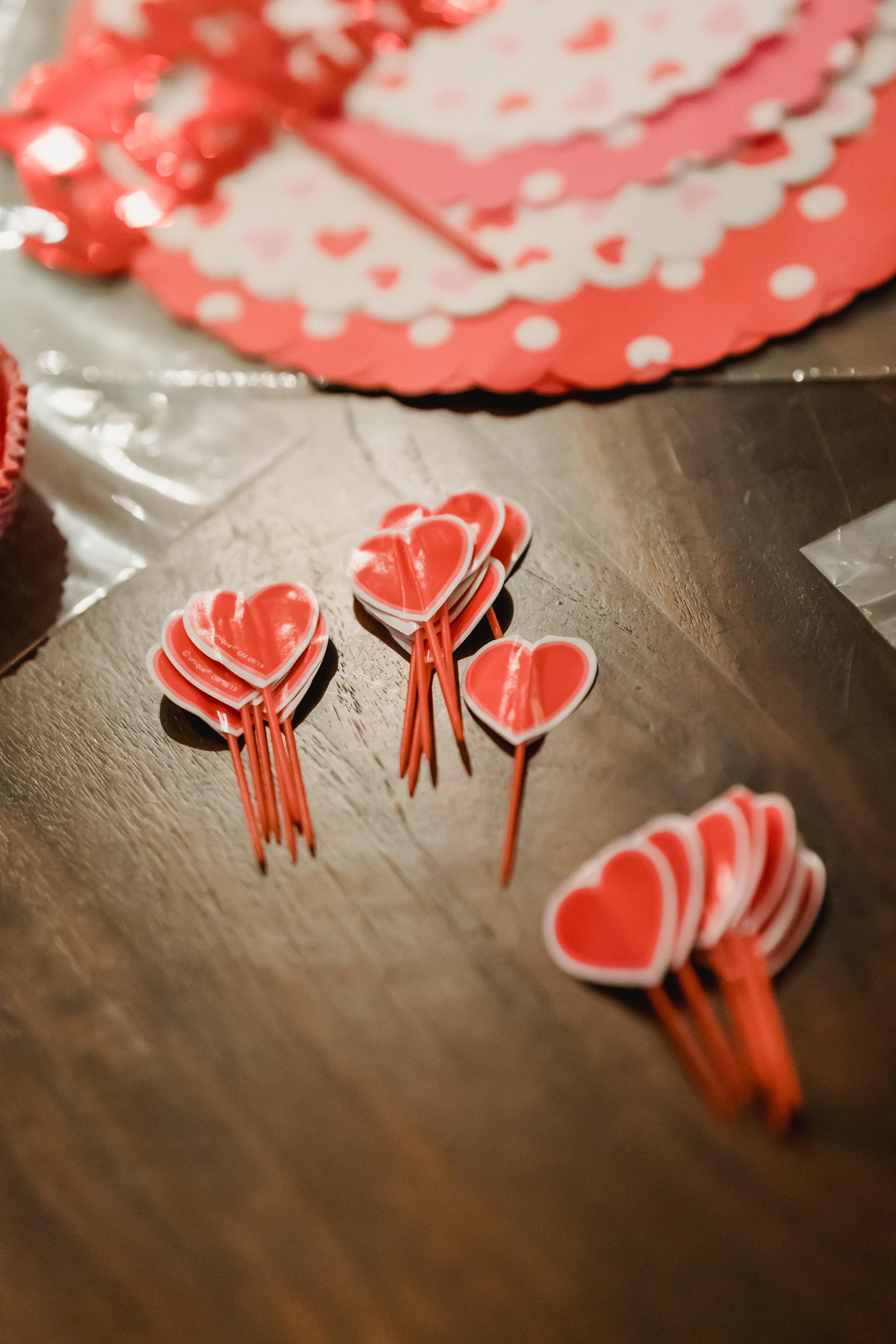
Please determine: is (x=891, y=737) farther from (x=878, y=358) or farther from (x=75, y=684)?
(x=75, y=684)

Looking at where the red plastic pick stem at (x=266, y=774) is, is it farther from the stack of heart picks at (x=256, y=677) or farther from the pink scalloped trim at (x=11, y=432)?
the pink scalloped trim at (x=11, y=432)

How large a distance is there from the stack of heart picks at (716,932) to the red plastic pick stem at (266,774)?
21 cm

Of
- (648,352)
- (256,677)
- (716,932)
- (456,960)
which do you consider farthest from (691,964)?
(648,352)

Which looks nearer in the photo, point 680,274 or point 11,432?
point 11,432

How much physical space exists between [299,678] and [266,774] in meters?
0.08

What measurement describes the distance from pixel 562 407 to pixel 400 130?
40cm

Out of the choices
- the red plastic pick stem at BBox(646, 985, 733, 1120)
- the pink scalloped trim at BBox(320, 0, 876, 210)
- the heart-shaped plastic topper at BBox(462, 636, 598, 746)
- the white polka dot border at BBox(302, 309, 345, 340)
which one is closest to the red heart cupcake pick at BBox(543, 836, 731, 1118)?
the red plastic pick stem at BBox(646, 985, 733, 1120)

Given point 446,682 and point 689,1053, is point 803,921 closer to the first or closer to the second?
point 689,1053

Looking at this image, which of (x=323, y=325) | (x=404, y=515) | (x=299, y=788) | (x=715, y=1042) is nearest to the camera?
(x=715, y=1042)

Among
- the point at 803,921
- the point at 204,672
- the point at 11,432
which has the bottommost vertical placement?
the point at 803,921

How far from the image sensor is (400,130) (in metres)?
0.99

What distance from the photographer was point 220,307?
0.92 m

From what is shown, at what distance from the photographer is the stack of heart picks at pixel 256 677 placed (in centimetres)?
68

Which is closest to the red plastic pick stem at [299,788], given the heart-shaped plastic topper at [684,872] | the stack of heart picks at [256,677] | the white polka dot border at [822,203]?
the stack of heart picks at [256,677]
